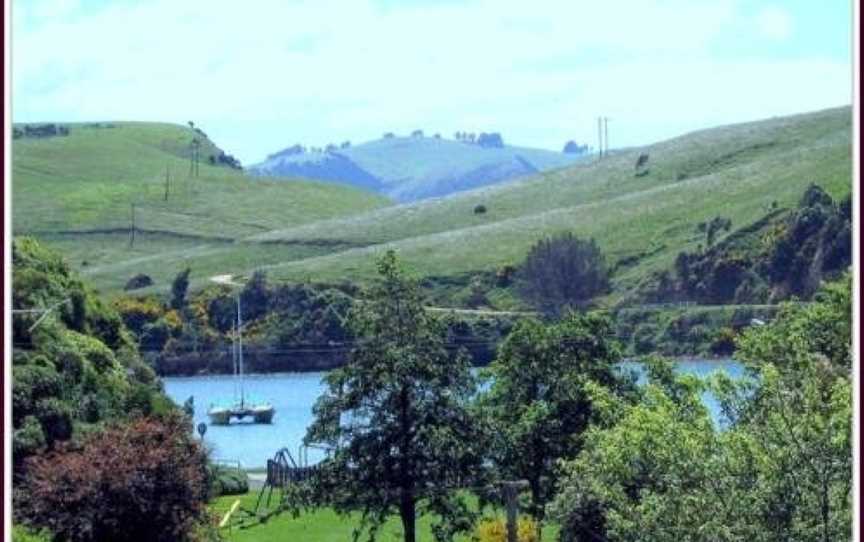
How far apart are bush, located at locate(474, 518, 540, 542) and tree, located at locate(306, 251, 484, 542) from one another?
46 centimetres

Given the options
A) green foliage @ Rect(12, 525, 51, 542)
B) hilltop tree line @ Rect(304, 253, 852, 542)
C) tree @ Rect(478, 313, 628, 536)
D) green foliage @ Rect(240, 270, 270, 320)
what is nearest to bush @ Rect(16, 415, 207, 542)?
green foliage @ Rect(12, 525, 51, 542)

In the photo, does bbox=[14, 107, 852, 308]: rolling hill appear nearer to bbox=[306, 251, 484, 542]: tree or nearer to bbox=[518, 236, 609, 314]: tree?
bbox=[518, 236, 609, 314]: tree

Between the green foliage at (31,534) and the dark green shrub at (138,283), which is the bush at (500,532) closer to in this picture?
the green foliage at (31,534)

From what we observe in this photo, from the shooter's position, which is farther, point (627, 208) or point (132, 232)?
point (132, 232)

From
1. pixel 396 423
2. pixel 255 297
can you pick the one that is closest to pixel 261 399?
pixel 255 297

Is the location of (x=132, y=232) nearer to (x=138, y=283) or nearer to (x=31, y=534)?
(x=138, y=283)

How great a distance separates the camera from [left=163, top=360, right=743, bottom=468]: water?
271 feet

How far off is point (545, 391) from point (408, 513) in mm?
6703

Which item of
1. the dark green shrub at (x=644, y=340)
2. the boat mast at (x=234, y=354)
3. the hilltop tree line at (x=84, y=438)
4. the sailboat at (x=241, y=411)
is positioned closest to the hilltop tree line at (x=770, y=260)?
the dark green shrub at (x=644, y=340)

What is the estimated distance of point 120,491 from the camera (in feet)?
104

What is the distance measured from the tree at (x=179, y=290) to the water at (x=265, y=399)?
14756mm

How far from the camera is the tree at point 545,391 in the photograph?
1517 inches

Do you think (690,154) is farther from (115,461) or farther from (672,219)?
(115,461)

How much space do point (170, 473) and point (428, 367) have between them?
5.51 m
